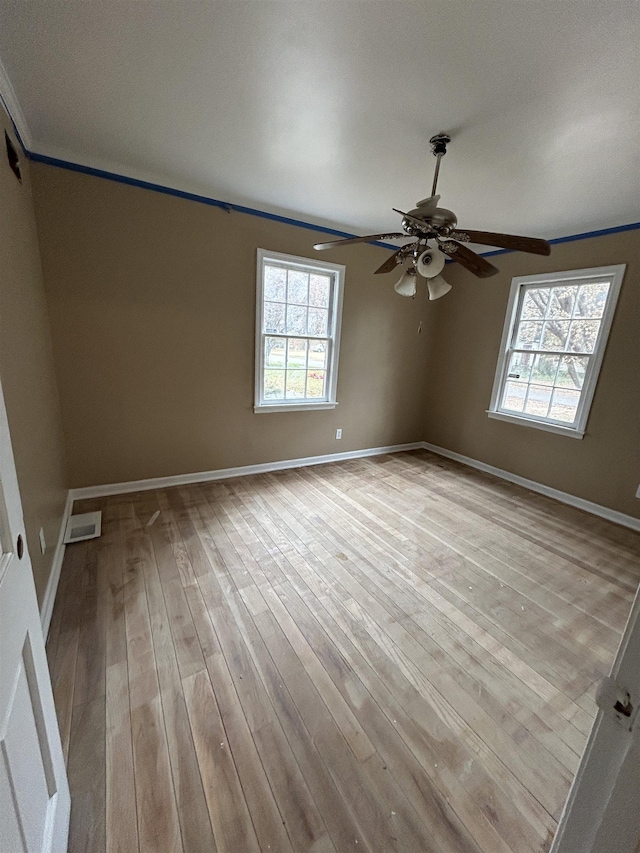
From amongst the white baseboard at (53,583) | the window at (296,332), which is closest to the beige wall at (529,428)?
the window at (296,332)

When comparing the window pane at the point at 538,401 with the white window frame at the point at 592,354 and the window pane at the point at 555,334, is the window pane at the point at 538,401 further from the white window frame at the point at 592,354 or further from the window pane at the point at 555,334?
the window pane at the point at 555,334

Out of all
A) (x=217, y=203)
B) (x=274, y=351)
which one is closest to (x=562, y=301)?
(x=274, y=351)

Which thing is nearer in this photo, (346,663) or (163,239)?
(346,663)

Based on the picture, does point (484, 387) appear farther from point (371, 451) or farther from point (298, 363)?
point (298, 363)

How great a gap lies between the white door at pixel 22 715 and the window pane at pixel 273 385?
284 cm

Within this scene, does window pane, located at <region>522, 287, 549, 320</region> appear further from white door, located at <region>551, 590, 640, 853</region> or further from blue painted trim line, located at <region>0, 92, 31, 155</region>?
blue painted trim line, located at <region>0, 92, 31, 155</region>

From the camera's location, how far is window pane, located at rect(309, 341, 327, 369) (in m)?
3.77

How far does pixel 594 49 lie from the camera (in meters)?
1.35

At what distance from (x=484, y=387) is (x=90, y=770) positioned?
14.4 feet

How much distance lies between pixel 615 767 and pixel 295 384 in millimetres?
3488

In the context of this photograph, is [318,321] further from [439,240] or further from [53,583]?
[53,583]

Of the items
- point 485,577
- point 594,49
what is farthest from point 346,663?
point 594,49

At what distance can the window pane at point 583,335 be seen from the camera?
3.18 metres

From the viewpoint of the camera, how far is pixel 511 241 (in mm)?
1767
